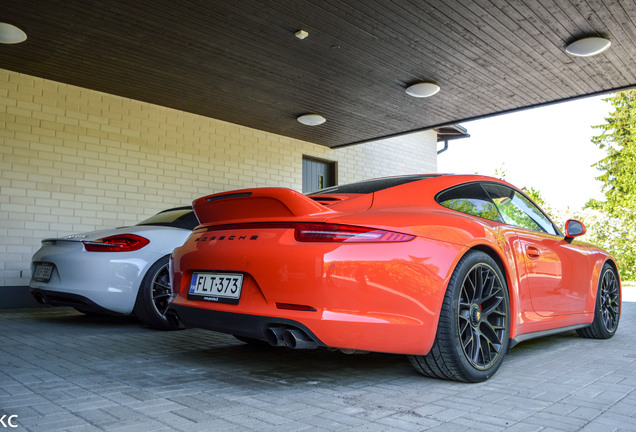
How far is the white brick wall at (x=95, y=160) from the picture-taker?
689cm

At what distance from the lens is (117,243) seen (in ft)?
14.8

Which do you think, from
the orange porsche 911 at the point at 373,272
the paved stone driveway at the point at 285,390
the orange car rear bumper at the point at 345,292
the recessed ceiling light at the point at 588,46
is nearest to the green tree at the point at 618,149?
the recessed ceiling light at the point at 588,46

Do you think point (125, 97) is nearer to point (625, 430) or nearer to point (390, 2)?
point (390, 2)

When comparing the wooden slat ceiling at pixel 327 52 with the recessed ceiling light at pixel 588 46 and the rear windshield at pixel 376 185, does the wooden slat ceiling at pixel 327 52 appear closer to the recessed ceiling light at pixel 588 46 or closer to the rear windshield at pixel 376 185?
the recessed ceiling light at pixel 588 46

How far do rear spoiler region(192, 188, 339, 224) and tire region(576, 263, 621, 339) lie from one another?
3035 mm

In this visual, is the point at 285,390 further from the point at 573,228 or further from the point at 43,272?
the point at 43,272

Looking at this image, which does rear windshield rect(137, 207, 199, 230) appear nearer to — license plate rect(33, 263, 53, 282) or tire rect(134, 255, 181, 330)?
tire rect(134, 255, 181, 330)

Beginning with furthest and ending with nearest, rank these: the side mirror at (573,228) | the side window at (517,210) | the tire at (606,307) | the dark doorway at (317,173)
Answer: the dark doorway at (317,173)
the tire at (606,307)
the side mirror at (573,228)
the side window at (517,210)

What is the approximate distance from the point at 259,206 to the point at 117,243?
8.11 feet

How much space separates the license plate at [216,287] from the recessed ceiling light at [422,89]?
539 centimetres

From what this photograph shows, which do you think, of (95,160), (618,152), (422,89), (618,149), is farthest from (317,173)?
(618,149)

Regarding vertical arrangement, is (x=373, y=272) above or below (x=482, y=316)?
above

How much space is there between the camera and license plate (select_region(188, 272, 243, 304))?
2535 mm

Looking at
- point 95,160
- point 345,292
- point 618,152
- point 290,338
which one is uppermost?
point 618,152
